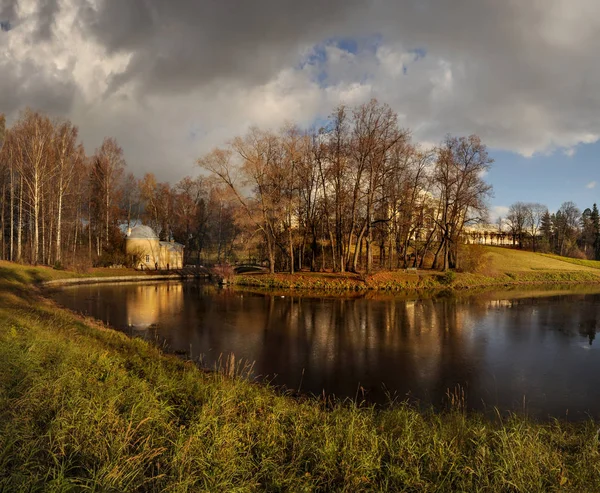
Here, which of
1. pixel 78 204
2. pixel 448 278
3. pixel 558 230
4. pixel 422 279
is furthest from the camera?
pixel 558 230

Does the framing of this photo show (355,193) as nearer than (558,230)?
Yes

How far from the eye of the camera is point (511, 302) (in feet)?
80.4

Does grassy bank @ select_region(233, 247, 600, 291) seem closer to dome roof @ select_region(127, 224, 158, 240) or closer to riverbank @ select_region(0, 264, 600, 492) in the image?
dome roof @ select_region(127, 224, 158, 240)

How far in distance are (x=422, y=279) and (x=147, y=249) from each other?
3122 centimetres

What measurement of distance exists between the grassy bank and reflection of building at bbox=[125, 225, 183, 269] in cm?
1678

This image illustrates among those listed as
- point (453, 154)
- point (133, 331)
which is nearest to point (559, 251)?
point (453, 154)

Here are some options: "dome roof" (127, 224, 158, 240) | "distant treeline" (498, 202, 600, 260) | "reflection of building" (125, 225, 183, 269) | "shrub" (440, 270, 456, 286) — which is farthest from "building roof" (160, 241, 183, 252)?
"distant treeline" (498, 202, 600, 260)

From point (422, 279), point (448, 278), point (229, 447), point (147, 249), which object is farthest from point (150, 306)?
point (147, 249)

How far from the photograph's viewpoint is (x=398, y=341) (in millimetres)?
13641

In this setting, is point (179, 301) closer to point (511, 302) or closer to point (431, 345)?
point (431, 345)

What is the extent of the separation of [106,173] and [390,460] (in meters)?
45.4

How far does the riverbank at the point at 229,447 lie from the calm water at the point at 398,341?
3.31 metres

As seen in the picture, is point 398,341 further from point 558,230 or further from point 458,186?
point 558,230

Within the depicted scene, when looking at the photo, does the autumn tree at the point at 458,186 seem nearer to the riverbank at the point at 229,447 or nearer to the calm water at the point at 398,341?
the calm water at the point at 398,341
